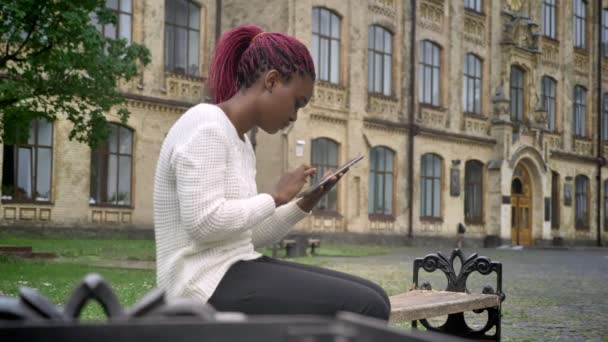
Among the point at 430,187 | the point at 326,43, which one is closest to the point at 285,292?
the point at 326,43

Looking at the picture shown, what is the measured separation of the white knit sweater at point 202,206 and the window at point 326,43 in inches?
991

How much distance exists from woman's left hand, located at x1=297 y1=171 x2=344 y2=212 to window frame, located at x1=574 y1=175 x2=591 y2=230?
126 ft

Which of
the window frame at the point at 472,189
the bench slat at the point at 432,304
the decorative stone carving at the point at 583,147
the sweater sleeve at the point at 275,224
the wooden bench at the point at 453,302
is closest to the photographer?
the sweater sleeve at the point at 275,224

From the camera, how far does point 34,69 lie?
12539 millimetres

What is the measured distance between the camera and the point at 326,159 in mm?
28547

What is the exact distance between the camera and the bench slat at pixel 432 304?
4445 millimetres

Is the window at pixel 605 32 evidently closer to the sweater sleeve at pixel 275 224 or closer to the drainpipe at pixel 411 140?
the drainpipe at pixel 411 140

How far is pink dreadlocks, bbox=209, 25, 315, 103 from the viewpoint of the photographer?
3.12 m

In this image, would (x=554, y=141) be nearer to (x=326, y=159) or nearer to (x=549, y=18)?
(x=549, y=18)

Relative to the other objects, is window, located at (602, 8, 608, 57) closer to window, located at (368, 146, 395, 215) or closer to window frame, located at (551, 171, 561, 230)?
window frame, located at (551, 171, 561, 230)

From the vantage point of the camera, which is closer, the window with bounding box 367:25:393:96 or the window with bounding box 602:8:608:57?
the window with bounding box 367:25:393:96

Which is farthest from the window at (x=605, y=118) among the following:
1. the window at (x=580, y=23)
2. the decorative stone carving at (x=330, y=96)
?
the decorative stone carving at (x=330, y=96)

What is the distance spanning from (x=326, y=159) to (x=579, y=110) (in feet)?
57.0

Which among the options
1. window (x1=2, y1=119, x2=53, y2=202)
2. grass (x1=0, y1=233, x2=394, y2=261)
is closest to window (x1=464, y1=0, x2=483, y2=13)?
grass (x1=0, y1=233, x2=394, y2=261)
